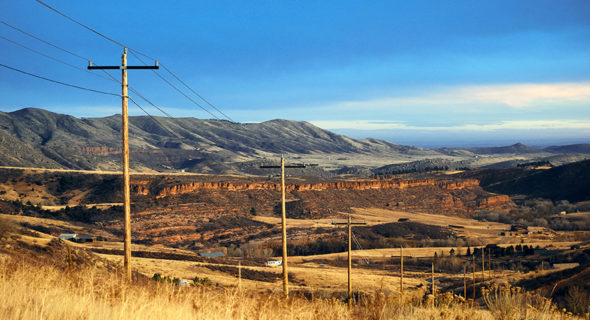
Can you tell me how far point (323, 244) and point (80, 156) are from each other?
11213 centimetres

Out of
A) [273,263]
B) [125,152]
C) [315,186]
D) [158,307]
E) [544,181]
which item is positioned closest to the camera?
[158,307]

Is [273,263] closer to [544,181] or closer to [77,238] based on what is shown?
[77,238]

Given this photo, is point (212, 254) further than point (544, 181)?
No

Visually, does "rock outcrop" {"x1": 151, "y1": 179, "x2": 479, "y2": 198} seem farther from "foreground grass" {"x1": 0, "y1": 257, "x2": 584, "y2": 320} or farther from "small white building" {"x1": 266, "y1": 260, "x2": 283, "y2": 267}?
"foreground grass" {"x1": 0, "y1": 257, "x2": 584, "y2": 320}

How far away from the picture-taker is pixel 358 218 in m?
76.6

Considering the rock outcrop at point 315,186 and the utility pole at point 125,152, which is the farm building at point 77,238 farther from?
the utility pole at point 125,152

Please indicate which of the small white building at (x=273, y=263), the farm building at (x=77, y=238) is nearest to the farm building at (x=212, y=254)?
the small white building at (x=273, y=263)

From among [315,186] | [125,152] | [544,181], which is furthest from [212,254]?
[544,181]

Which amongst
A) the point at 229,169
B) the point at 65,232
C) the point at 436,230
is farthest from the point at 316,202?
the point at 229,169

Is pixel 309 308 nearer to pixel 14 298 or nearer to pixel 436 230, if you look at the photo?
pixel 14 298

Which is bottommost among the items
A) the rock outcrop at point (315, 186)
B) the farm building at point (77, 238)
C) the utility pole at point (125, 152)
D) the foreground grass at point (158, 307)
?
the farm building at point (77, 238)

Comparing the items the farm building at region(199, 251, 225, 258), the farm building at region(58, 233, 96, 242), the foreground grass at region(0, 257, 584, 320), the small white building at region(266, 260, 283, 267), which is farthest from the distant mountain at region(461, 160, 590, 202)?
the foreground grass at region(0, 257, 584, 320)

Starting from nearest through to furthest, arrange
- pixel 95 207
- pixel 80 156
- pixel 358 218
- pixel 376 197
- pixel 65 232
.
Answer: pixel 65 232 → pixel 95 207 → pixel 358 218 → pixel 376 197 → pixel 80 156

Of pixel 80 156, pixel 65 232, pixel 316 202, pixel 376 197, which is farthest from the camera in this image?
pixel 80 156
